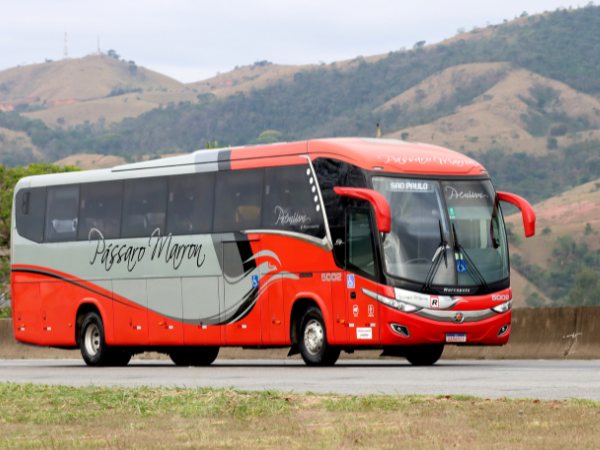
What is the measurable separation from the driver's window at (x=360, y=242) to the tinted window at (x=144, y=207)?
475 cm

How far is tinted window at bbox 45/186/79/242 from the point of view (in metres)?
29.0

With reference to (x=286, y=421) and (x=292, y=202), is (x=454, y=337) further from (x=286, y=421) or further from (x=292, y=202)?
(x=286, y=421)

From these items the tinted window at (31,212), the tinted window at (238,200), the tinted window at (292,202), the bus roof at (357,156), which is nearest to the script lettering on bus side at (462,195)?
the bus roof at (357,156)

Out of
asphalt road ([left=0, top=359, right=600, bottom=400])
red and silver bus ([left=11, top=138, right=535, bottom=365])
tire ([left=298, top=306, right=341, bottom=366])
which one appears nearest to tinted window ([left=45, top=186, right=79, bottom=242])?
red and silver bus ([left=11, top=138, right=535, bottom=365])

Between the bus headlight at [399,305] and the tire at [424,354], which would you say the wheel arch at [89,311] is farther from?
the bus headlight at [399,305]

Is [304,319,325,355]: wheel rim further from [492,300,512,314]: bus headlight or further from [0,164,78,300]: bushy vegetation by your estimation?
[0,164,78,300]: bushy vegetation

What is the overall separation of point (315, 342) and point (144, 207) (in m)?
4.90

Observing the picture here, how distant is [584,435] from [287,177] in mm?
14027

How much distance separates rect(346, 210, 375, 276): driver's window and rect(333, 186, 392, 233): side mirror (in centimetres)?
27

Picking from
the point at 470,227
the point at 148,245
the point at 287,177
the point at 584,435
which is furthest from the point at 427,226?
the point at 584,435

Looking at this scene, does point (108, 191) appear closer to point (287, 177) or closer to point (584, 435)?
point (287, 177)

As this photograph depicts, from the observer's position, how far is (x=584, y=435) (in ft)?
36.2

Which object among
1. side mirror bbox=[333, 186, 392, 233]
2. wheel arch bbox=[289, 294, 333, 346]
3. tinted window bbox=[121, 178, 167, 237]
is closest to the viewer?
side mirror bbox=[333, 186, 392, 233]

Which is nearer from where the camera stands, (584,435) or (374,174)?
(584,435)
